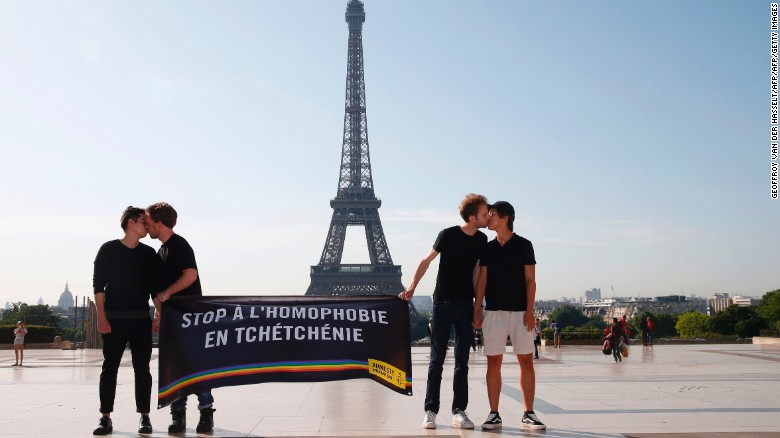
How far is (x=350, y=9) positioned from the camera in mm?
99875

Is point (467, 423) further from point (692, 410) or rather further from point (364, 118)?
point (364, 118)

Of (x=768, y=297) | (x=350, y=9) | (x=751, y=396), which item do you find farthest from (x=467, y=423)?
(x=768, y=297)

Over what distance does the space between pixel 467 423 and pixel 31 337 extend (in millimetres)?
31422

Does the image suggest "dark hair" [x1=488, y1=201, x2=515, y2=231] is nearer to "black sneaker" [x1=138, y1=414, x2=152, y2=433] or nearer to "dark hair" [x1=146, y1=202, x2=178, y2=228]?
"dark hair" [x1=146, y1=202, x2=178, y2=228]

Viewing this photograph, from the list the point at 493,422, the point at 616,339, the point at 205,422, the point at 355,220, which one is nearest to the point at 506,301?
the point at 493,422

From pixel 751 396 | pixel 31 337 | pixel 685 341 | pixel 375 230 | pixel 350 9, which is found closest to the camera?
pixel 751 396

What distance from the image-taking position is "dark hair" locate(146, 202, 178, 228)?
7523 mm

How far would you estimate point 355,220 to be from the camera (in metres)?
93.8

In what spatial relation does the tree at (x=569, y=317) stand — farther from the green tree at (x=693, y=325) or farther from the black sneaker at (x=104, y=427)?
the black sneaker at (x=104, y=427)

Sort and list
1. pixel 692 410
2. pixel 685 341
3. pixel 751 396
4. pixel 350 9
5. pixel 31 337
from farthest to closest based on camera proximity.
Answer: pixel 350 9, pixel 685 341, pixel 31 337, pixel 751 396, pixel 692 410

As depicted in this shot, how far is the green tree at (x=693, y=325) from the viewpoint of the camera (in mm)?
107625

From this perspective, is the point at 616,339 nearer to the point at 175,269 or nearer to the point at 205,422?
the point at 205,422

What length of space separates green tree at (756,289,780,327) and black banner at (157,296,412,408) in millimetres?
95985

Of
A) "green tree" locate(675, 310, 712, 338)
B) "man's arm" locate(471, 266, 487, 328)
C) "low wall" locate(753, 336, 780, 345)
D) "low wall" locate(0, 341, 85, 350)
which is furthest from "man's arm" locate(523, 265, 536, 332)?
"green tree" locate(675, 310, 712, 338)
